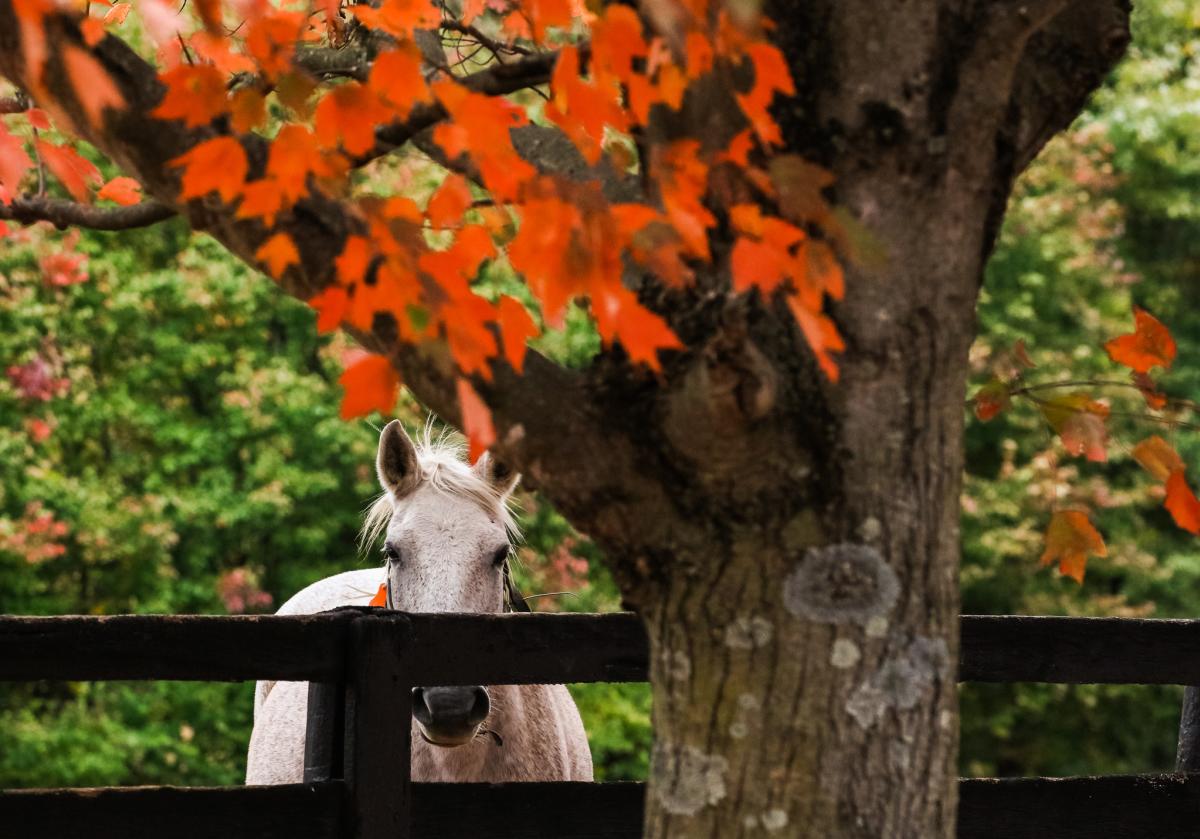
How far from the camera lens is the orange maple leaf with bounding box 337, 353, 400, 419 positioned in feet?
6.85

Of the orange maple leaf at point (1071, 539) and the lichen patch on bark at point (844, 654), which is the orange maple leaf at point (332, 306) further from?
the orange maple leaf at point (1071, 539)

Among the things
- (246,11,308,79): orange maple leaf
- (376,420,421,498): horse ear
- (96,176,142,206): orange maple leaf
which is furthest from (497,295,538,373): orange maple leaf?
(376,420,421,498): horse ear

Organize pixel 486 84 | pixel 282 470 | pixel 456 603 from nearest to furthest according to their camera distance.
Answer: pixel 486 84 < pixel 456 603 < pixel 282 470

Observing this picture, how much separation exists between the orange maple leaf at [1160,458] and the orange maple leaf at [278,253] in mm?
1497

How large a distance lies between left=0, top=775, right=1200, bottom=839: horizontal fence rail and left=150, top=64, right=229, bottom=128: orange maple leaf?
5.21 ft

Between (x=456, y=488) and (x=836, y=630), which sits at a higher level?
(x=456, y=488)

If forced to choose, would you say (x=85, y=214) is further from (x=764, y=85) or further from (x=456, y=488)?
(x=456, y=488)

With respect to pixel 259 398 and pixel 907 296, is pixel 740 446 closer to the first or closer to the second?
pixel 907 296

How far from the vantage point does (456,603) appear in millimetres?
4227

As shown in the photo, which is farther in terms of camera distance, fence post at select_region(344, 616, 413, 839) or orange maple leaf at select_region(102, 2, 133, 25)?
orange maple leaf at select_region(102, 2, 133, 25)

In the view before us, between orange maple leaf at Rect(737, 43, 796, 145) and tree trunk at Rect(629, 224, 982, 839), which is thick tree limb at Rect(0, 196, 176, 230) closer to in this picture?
orange maple leaf at Rect(737, 43, 796, 145)

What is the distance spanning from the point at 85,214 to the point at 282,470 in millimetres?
10032

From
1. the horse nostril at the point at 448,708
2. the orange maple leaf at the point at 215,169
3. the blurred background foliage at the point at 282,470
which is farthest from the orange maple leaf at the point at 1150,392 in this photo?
the blurred background foliage at the point at 282,470

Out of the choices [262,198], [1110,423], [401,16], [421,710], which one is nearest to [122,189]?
[401,16]
